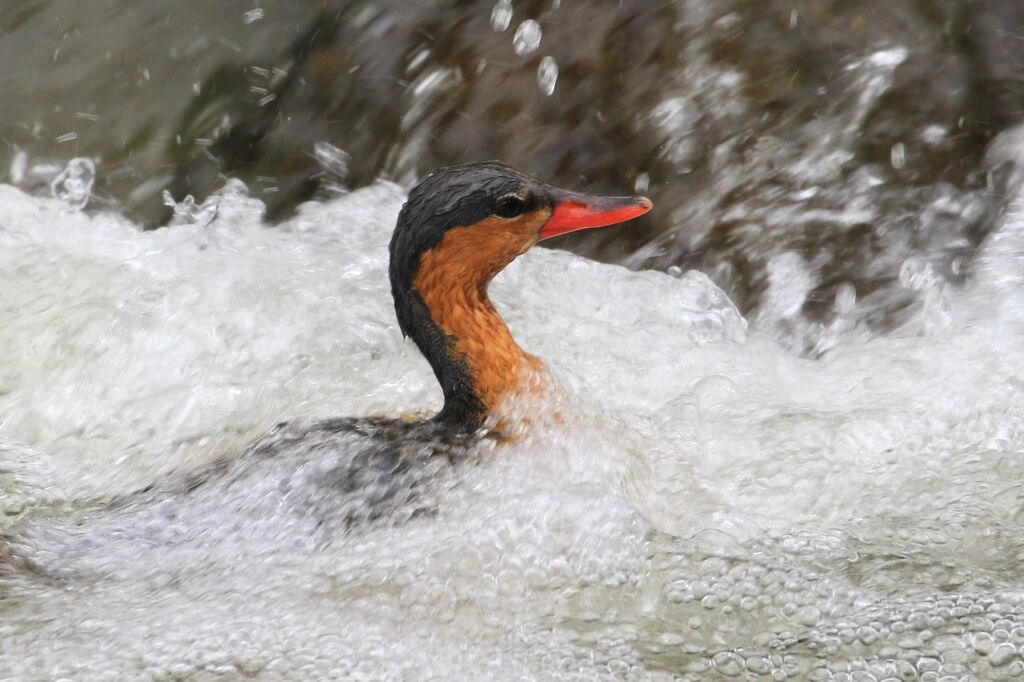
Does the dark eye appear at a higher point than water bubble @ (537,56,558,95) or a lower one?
lower

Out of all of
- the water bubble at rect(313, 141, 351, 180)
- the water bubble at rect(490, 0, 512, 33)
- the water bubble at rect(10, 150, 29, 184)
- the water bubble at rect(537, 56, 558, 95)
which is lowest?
the water bubble at rect(313, 141, 351, 180)

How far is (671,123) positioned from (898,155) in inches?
29.9

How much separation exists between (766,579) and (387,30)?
2.86 m

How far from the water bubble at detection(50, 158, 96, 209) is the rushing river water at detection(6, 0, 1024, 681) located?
15mm

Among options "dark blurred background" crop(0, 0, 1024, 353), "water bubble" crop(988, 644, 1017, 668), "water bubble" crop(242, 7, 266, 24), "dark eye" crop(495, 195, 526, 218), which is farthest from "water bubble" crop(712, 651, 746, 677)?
"water bubble" crop(242, 7, 266, 24)

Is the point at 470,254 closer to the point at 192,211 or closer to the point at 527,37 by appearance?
the point at 527,37

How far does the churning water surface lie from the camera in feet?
7.96

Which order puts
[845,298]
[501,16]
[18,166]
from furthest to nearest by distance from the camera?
[18,166], [501,16], [845,298]

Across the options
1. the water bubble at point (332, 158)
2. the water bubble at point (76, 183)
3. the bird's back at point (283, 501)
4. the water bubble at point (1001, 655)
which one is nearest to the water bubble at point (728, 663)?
the water bubble at point (1001, 655)

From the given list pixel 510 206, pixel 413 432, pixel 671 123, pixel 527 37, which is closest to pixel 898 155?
pixel 671 123

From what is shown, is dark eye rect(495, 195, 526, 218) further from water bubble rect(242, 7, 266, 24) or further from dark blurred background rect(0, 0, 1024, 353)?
water bubble rect(242, 7, 266, 24)

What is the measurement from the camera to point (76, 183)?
490 cm

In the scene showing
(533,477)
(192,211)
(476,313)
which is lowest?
(533,477)

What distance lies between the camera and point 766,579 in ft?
8.34
